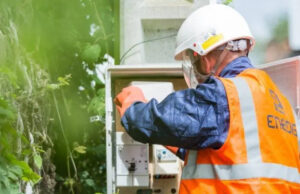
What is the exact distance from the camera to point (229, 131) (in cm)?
258

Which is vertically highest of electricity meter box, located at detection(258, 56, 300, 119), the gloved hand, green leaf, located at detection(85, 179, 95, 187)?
electricity meter box, located at detection(258, 56, 300, 119)

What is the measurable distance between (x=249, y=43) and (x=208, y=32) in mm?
208

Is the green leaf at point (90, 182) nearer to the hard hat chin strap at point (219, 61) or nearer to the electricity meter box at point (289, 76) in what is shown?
the electricity meter box at point (289, 76)

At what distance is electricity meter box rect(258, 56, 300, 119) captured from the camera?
351cm

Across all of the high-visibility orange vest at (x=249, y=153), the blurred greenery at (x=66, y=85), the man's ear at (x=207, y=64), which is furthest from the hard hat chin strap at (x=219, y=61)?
the blurred greenery at (x=66, y=85)

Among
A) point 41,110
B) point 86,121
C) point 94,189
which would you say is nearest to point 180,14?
point 41,110

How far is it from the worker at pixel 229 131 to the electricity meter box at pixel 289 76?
72 centimetres

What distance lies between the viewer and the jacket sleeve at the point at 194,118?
257 cm

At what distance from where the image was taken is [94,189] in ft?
17.1

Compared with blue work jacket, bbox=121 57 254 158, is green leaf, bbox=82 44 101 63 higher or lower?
higher

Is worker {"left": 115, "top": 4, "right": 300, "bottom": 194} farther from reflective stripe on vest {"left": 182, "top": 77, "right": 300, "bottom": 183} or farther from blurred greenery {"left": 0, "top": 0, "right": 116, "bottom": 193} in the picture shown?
blurred greenery {"left": 0, "top": 0, "right": 116, "bottom": 193}

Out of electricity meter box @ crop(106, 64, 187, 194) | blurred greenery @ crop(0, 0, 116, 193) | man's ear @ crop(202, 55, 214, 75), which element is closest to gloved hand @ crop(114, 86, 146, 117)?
man's ear @ crop(202, 55, 214, 75)

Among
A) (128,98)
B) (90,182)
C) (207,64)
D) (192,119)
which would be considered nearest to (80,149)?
(90,182)

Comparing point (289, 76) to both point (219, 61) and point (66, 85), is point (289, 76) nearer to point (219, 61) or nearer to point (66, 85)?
point (219, 61)
